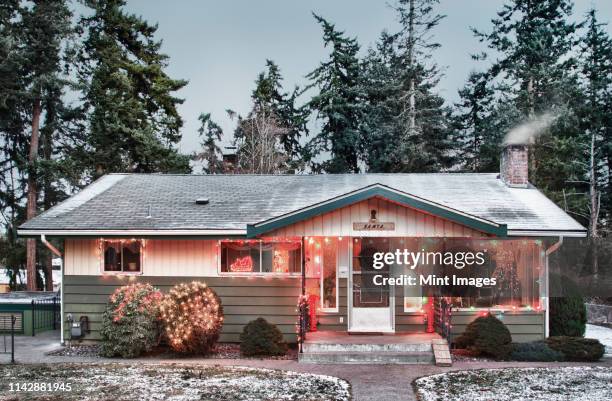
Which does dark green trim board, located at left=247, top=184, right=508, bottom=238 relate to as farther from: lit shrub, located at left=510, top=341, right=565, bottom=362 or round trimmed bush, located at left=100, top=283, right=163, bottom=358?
round trimmed bush, located at left=100, top=283, right=163, bottom=358

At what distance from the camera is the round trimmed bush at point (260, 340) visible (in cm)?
1202

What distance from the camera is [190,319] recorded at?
11773 millimetres

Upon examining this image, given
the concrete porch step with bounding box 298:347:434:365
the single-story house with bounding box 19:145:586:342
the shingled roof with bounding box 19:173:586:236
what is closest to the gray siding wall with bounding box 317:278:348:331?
the single-story house with bounding box 19:145:586:342

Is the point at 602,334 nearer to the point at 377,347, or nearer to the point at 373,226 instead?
the point at 377,347

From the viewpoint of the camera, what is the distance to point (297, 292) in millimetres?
13156

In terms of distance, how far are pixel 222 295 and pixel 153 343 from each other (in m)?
1.87

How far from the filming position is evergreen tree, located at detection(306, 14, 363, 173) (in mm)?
32750

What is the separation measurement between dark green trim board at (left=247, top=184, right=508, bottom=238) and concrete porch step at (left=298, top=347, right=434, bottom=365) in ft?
8.83

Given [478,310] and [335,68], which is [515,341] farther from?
[335,68]

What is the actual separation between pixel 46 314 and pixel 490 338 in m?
11.6

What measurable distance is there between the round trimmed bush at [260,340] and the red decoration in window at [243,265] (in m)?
1.45

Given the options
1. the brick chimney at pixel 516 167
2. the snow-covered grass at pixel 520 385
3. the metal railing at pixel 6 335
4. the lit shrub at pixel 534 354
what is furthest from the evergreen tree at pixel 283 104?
the snow-covered grass at pixel 520 385

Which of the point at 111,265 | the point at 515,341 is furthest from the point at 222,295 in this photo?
the point at 515,341

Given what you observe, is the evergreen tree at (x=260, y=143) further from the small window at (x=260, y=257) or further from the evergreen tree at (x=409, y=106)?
the small window at (x=260, y=257)
